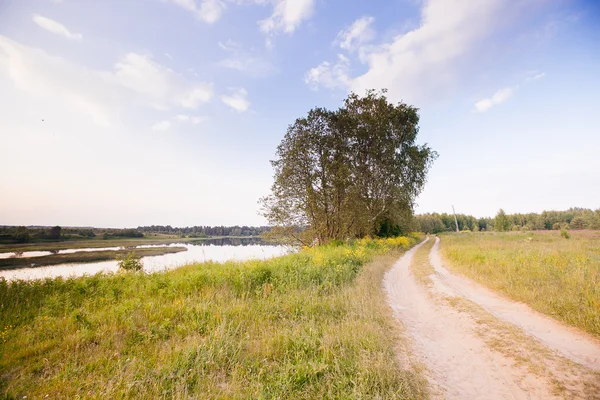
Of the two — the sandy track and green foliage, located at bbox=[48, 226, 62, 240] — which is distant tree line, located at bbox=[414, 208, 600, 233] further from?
green foliage, located at bbox=[48, 226, 62, 240]

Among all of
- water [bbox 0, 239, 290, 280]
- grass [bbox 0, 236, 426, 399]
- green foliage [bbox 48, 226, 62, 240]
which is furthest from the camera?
green foliage [bbox 48, 226, 62, 240]

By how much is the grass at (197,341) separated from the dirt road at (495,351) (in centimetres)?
60

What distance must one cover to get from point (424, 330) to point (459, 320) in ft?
4.24

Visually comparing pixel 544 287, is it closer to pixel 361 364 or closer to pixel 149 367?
pixel 361 364

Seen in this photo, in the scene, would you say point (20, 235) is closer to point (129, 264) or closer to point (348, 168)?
point (129, 264)

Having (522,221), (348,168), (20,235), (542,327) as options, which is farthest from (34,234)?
(522,221)

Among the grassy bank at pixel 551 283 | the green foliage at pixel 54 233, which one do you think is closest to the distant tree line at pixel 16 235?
the green foliage at pixel 54 233

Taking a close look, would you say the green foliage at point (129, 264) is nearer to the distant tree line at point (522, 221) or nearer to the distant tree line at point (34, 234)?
the distant tree line at point (34, 234)

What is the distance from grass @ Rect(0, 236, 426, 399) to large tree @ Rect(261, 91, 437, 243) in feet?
36.1

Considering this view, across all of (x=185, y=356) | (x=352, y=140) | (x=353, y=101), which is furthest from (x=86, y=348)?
(x=353, y=101)

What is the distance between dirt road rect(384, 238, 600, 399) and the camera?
351 centimetres

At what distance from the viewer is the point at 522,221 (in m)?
104

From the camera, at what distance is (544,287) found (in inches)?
283

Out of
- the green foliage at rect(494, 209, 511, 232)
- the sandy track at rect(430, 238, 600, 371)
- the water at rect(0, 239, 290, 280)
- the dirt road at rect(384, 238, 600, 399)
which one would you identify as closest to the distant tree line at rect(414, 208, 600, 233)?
the green foliage at rect(494, 209, 511, 232)
